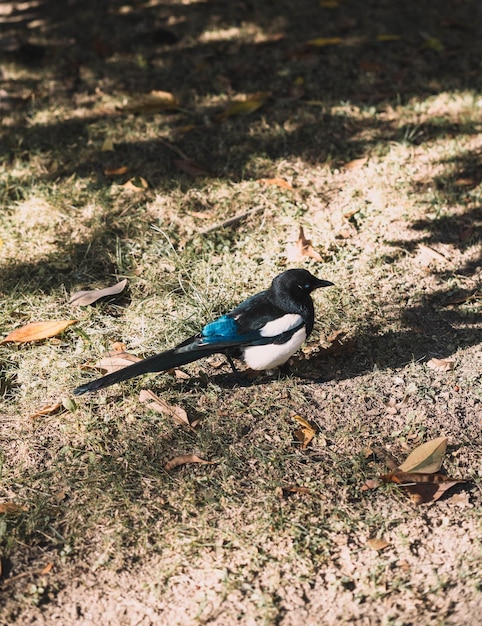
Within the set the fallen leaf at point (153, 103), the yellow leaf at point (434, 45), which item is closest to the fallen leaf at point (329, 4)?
the yellow leaf at point (434, 45)

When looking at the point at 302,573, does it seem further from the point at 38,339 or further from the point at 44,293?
the point at 44,293

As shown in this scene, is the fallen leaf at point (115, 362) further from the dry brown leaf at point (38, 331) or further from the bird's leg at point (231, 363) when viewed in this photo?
the bird's leg at point (231, 363)

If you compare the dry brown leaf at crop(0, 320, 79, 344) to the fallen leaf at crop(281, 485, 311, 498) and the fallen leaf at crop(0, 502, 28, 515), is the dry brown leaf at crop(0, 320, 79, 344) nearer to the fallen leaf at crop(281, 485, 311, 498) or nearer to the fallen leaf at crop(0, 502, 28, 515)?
the fallen leaf at crop(0, 502, 28, 515)

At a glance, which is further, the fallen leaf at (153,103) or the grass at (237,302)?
the fallen leaf at (153,103)

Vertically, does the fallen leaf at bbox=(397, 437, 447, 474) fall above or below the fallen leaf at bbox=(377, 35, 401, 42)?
below

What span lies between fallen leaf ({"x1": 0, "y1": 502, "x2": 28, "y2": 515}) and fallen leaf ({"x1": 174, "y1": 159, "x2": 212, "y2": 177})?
2928 mm

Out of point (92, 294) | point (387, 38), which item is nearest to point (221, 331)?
point (92, 294)

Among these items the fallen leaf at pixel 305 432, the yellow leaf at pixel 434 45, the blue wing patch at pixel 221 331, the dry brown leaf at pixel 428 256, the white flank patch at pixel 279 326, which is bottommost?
the fallen leaf at pixel 305 432

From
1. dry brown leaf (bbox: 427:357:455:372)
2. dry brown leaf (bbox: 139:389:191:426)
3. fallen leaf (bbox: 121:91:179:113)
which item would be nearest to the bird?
dry brown leaf (bbox: 139:389:191:426)

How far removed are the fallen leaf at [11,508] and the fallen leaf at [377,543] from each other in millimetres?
1469

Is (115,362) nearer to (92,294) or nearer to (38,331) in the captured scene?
(38,331)

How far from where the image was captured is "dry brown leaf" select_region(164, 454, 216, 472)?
3535 millimetres

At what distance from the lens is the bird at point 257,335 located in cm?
375

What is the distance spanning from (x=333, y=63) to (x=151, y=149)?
2000 millimetres
